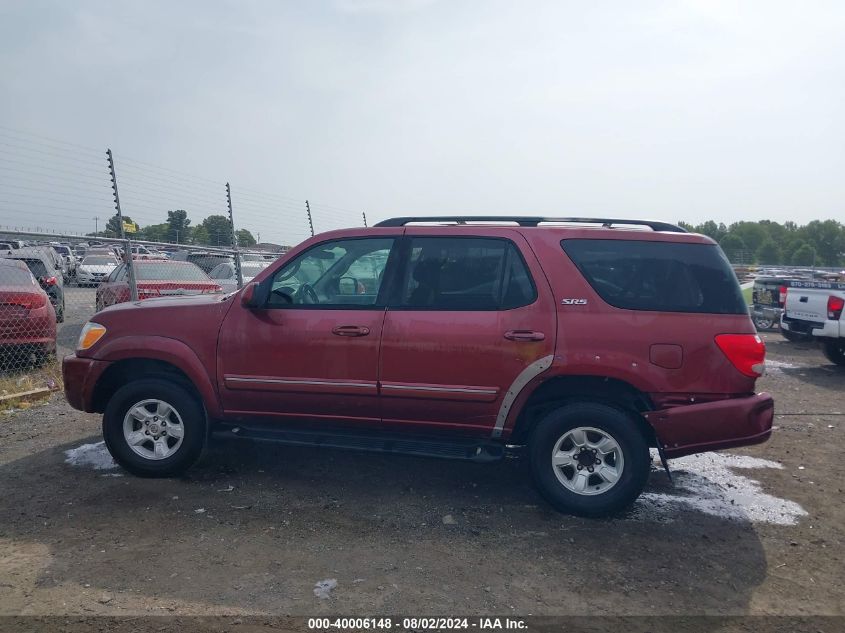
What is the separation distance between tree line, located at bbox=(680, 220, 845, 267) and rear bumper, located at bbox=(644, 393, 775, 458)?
1759 inches

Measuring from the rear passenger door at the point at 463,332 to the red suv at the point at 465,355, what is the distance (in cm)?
1

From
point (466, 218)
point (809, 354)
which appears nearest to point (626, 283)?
point (466, 218)

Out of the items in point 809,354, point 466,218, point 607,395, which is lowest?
point 809,354

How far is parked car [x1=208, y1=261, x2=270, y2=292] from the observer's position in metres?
11.9

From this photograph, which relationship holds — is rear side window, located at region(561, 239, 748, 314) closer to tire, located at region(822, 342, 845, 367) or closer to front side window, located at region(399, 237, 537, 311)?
front side window, located at region(399, 237, 537, 311)

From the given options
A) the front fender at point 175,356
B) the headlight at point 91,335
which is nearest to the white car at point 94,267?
the headlight at point 91,335

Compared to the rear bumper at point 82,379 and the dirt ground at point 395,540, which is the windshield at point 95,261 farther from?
the rear bumper at point 82,379

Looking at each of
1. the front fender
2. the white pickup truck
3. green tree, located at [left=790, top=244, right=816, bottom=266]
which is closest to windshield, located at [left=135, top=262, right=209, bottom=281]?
the front fender

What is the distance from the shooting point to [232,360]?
491 centimetres

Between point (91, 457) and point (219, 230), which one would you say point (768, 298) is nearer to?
point (219, 230)

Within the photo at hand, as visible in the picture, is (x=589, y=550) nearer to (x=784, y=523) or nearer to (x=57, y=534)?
(x=784, y=523)

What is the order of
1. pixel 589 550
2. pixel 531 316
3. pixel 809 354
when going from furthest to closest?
1. pixel 809 354
2. pixel 531 316
3. pixel 589 550

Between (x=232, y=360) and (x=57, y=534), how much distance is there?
153 centimetres

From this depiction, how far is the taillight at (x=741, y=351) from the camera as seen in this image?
4.31 meters
